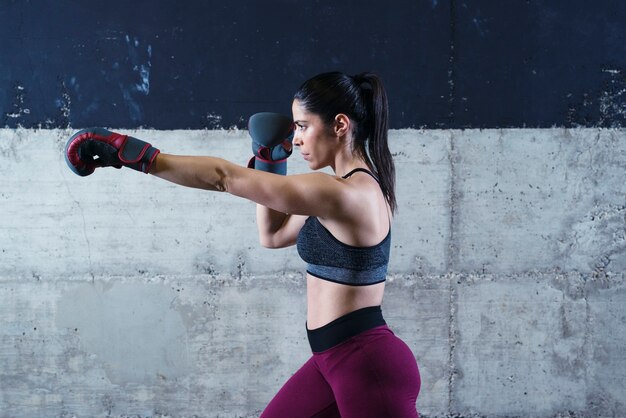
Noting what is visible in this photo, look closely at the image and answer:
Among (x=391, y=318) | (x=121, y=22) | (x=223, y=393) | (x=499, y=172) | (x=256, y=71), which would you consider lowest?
(x=223, y=393)

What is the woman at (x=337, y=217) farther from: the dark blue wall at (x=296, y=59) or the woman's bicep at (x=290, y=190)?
the dark blue wall at (x=296, y=59)

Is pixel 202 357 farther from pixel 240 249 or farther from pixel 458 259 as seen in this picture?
pixel 458 259

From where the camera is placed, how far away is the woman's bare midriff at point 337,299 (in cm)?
177

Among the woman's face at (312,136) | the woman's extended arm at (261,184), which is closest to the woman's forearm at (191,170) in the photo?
the woman's extended arm at (261,184)

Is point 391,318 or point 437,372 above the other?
point 391,318

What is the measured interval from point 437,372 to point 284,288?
769mm

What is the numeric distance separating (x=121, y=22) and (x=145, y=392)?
160 cm

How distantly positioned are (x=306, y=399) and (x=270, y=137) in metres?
0.75

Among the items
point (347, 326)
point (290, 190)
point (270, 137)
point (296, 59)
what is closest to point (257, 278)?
point (296, 59)

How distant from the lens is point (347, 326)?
1754mm

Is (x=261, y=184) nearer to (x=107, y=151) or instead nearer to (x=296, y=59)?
(x=107, y=151)

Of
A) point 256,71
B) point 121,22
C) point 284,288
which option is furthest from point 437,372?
point 121,22

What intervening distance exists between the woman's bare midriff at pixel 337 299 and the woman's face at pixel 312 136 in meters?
0.34

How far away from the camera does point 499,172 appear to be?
293cm
